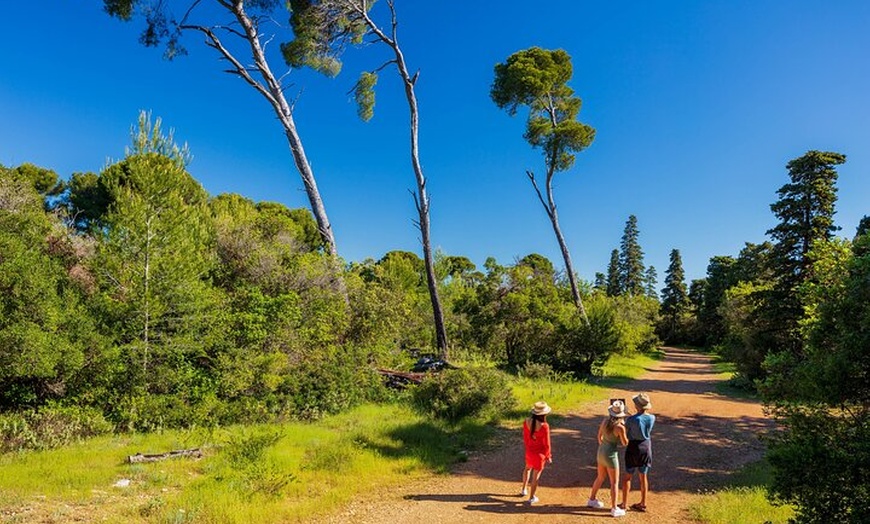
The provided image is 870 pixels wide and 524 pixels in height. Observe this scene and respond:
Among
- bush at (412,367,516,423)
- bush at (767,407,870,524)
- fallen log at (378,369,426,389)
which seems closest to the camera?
bush at (767,407,870,524)

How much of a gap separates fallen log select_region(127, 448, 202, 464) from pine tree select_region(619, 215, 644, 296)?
6458 centimetres

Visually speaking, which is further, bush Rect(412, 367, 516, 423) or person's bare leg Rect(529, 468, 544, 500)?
bush Rect(412, 367, 516, 423)

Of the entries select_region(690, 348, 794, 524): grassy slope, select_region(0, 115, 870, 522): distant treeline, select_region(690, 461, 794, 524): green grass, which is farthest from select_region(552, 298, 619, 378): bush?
select_region(690, 461, 794, 524): green grass

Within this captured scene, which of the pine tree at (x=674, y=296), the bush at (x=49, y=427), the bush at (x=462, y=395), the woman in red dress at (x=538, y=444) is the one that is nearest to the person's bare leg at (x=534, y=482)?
the woman in red dress at (x=538, y=444)

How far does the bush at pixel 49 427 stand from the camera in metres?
8.05

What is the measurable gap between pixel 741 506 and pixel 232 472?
721 centimetres

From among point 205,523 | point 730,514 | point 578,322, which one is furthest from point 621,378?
point 205,523

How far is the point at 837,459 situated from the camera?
4.07 m

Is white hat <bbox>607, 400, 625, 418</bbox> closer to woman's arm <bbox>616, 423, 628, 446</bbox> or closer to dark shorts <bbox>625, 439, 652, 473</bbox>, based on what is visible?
woman's arm <bbox>616, 423, 628, 446</bbox>

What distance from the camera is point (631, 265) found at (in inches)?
2581

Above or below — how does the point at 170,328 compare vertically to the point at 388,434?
above

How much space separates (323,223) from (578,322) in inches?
444

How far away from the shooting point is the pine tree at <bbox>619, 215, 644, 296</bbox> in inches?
2562

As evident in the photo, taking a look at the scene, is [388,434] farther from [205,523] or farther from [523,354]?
[523,354]
